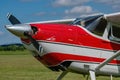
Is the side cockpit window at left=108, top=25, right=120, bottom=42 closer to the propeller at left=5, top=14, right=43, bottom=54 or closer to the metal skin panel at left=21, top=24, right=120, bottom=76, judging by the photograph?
the metal skin panel at left=21, top=24, right=120, bottom=76

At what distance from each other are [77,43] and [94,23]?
91cm

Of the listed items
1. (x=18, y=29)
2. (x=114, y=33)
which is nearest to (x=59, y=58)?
(x=18, y=29)

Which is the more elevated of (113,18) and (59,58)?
(113,18)

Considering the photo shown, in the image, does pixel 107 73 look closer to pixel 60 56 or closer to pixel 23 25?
pixel 60 56

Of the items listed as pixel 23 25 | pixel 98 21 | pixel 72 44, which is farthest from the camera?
pixel 98 21

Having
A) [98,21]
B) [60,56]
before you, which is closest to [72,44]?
[60,56]

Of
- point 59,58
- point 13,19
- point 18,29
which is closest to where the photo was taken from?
point 18,29

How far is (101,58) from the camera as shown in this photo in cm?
976

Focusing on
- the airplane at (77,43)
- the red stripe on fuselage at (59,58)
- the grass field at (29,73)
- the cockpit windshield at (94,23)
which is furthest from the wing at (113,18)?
the grass field at (29,73)

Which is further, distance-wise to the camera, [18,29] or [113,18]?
[113,18]

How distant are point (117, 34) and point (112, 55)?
0.67 meters

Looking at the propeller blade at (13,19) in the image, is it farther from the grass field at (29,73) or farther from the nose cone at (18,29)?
the grass field at (29,73)

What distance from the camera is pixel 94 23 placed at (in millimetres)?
9914

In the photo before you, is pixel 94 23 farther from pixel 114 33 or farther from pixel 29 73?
pixel 29 73
